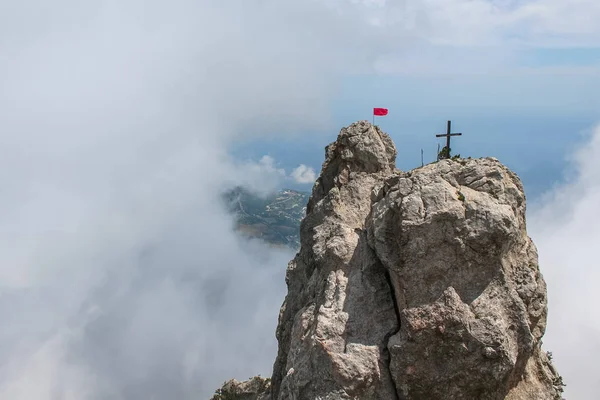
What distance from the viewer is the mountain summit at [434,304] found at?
26125mm

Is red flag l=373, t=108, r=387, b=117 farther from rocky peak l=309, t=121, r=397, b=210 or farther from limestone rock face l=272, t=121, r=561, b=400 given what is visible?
limestone rock face l=272, t=121, r=561, b=400

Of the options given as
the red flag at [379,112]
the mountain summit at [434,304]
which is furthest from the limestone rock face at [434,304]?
the red flag at [379,112]

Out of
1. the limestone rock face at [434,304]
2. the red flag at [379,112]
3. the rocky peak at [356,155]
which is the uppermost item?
the red flag at [379,112]

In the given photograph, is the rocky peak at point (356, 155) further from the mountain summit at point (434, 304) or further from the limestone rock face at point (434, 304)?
the limestone rock face at point (434, 304)

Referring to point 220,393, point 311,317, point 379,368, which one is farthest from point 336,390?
point 220,393

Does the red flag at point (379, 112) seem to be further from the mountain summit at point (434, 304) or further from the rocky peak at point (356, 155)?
the mountain summit at point (434, 304)

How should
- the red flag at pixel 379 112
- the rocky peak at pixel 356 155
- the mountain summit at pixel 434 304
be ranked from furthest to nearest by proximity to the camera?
the red flag at pixel 379 112 < the rocky peak at pixel 356 155 < the mountain summit at pixel 434 304

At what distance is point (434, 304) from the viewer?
2645 cm

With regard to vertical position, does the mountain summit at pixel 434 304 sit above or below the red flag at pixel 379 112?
below

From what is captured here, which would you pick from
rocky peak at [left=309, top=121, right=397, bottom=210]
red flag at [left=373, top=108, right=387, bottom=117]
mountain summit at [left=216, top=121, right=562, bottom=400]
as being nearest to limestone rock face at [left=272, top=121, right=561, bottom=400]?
mountain summit at [left=216, top=121, right=562, bottom=400]

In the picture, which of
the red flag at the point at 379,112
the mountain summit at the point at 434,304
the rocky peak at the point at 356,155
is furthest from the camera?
the red flag at the point at 379,112

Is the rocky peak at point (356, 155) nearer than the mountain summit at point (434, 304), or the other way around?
the mountain summit at point (434, 304)

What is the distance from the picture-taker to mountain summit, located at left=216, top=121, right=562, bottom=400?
26125 mm

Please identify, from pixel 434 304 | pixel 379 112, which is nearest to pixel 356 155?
pixel 379 112
